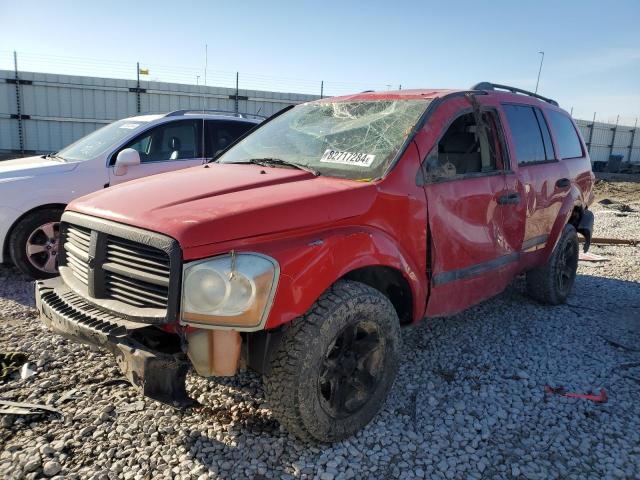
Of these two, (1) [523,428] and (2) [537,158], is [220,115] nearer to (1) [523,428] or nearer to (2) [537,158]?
(2) [537,158]

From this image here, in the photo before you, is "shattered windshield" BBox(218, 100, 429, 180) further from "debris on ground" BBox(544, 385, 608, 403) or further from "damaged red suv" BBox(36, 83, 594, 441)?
"debris on ground" BBox(544, 385, 608, 403)

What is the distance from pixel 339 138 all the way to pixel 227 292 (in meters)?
1.55

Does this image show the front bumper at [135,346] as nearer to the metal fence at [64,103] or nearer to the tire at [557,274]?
the tire at [557,274]

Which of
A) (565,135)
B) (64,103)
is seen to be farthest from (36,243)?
(64,103)

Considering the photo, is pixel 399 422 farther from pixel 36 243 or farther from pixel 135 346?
pixel 36 243

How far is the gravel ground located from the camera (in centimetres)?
248

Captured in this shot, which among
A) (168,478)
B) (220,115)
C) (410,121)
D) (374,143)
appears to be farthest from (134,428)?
(220,115)

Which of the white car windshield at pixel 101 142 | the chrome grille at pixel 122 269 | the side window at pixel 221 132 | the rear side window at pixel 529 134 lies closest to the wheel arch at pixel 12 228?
the white car windshield at pixel 101 142

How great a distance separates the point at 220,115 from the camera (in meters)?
6.71

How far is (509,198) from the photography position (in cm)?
373

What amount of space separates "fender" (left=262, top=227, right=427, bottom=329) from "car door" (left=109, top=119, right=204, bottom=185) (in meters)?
3.96

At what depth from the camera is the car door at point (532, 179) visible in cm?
390

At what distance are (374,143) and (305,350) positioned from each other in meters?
1.44

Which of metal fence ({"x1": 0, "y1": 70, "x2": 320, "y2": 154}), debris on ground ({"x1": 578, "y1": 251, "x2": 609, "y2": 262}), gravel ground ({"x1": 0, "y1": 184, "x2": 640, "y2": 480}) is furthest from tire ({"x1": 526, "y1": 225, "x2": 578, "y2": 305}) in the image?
metal fence ({"x1": 0, "y1": 70, "x2": 320, "y2": 154})
